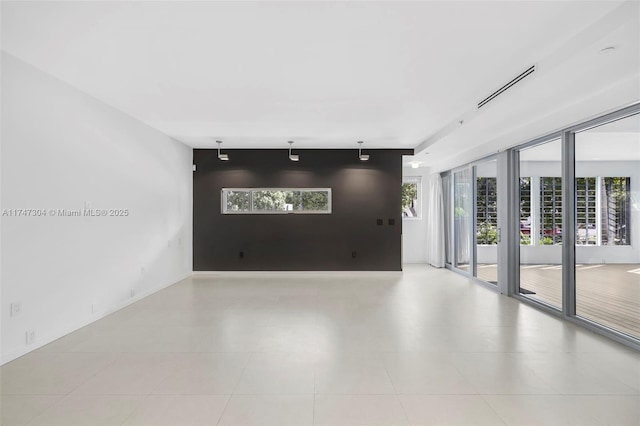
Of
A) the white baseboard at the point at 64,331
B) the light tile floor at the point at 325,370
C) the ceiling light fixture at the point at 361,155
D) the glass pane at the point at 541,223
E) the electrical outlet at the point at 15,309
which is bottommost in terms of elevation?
the light tile floor at the point at 325,370

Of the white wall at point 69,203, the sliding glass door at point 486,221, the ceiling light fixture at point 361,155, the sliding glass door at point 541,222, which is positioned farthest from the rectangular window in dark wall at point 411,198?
the white wall at point 69,203

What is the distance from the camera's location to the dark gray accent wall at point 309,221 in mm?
7312

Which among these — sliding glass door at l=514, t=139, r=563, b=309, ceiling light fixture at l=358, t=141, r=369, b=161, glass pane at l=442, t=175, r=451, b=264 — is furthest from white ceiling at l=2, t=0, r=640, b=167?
glass pane at l=442, t=175, r=451, b=264

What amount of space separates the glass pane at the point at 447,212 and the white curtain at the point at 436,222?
7cm

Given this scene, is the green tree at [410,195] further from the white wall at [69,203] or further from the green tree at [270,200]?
the white wall at [69,203]

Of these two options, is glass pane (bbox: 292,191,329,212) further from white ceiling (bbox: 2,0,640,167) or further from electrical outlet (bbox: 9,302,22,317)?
electrical outlet (bbox: 9,302,22,317)

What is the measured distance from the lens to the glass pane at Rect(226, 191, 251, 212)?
7.39 meters

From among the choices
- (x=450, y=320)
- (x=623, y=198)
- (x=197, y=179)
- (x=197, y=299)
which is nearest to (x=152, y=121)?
(x=197, y=179)

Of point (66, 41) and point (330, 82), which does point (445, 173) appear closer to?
point (330, 82)

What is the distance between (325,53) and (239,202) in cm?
495

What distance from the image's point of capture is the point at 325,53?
9.76 ft

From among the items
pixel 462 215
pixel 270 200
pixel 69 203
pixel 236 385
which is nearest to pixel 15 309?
pixel 69 203

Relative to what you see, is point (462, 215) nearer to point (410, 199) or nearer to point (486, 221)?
point (486, 221)

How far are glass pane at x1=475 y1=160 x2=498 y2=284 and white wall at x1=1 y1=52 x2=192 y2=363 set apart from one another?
19.8ft
